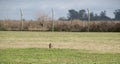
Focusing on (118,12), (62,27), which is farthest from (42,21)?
(118,12)

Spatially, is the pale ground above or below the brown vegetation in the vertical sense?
below

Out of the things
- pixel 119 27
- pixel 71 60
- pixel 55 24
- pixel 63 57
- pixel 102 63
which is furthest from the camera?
pixel 55 24

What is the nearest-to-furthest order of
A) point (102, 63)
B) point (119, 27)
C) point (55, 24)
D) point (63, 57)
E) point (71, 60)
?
point (102, 63), point (71, 60), point (63, 57), point (119, 27), point (55, 24)

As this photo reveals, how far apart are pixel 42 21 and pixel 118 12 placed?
8.37 metres

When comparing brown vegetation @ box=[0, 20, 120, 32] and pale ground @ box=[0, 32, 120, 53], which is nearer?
pale ground @ box=[0, 32, 120, 53]

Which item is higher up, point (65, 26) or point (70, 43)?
point (65, 26)

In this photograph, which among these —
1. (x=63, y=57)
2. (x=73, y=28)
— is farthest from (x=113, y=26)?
(x=63, y=57)

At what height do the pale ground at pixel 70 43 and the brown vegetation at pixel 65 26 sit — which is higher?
the brown vegetation at pixel 65 26

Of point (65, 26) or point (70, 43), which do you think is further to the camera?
point (65, 26)

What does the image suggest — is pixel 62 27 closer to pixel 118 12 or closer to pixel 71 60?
pixel 118 12

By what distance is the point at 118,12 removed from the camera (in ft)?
124

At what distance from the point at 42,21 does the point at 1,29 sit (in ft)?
15.4

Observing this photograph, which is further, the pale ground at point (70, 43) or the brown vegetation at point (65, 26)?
the brown vegetation at point (65, 26)

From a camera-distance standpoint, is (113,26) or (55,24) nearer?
(113,26)
